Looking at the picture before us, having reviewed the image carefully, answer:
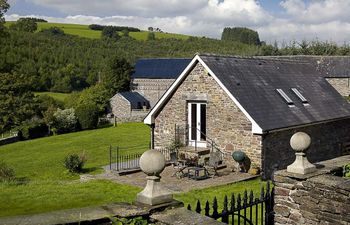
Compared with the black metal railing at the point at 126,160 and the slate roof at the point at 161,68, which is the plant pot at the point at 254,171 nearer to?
the black metal railing at the point at 126,160

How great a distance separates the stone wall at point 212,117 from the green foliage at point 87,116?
25.6m

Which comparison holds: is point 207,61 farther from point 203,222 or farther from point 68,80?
point 68,80

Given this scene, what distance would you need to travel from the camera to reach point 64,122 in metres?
45.9

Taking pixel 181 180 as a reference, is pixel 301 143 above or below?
above

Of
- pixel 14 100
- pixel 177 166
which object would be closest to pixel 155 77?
pixel 14 100

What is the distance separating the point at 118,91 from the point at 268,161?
43390 millimetres

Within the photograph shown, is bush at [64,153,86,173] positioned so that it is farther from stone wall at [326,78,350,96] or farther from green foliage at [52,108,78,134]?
stone wall at [326,78,350,96]

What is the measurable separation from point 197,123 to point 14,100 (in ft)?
77.0

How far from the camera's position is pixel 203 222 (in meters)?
4.64

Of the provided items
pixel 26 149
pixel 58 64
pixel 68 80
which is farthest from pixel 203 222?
pixel 58 64

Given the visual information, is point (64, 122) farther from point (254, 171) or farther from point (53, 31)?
point (53, 31)

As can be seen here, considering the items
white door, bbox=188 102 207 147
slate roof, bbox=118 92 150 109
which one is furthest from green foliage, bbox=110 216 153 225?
slate roof, bbox=118 92 150 109

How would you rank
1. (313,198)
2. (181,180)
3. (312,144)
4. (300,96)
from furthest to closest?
(300,96)
(312,144)
(181,180)
(313,198)

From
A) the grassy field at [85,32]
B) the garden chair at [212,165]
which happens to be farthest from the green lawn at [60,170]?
the grassy field at [85,32]
